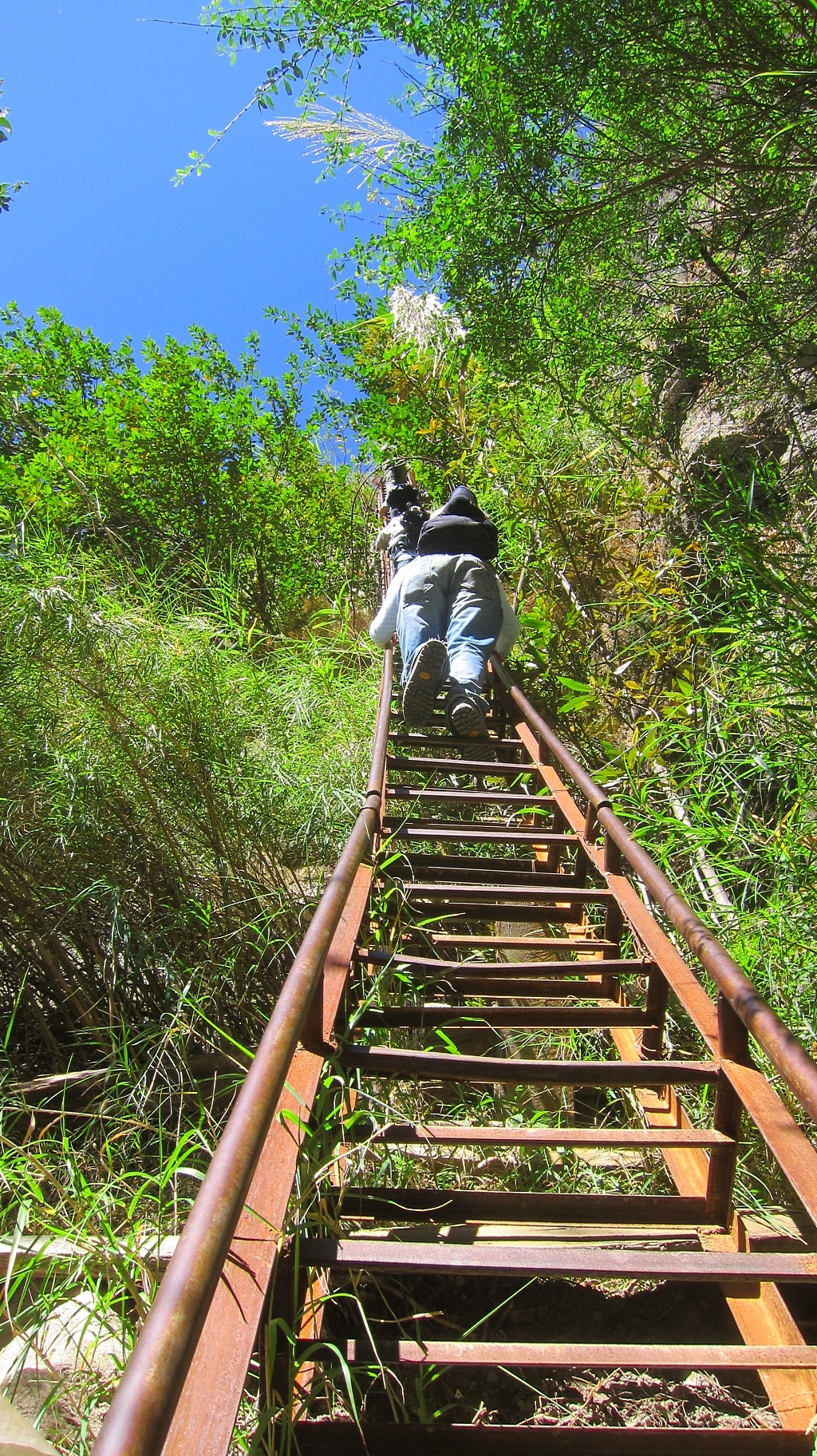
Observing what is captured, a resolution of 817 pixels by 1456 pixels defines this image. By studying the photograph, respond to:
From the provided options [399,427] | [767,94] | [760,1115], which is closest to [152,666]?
[760,1115]

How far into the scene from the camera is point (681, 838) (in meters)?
3.10

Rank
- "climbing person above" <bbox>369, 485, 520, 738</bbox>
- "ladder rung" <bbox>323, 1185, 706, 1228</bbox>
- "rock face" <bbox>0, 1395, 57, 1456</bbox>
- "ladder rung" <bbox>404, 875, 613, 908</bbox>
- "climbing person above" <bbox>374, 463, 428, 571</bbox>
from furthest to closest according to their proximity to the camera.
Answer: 1. "climbing person above" <bbox>374, 463, 428, 571</bbox>
2. "climbing person above" <bbox>369, 485, 520, 738</bbox>
3. "ladder rung" <bbox>404, 875, 613, 908</bbox>
4. "ladder rung" <bbox>323, 1185, 706, 1228</bbox>
5. "rock face" <bbox>0, 1395, 57, 1456</bbox>

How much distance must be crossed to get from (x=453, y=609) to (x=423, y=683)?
2.54ft

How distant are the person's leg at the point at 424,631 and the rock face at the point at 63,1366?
2.31 m

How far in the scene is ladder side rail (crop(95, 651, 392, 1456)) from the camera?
0.52 metres

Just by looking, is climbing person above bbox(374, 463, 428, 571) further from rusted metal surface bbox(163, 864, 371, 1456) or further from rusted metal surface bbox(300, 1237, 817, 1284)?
rusted metal surface bbox(300, 1237, 817, 1284)

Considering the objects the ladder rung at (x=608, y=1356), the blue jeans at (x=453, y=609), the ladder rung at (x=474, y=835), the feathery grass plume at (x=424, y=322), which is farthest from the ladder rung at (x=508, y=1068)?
the feathery grass plume at (x=424, y=322)

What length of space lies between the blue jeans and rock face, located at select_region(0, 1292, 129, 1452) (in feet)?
8.79

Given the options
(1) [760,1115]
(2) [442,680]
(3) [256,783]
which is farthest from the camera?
(2) [442,680]

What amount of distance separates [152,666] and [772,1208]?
2565mm

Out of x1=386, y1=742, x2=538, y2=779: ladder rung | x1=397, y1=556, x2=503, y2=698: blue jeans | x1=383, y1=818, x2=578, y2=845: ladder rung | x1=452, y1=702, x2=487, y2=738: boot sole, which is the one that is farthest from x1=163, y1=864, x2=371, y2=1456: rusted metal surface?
x1=397, y1=556, x2=503, y2=698: blue jeans

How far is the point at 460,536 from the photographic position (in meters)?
4.34

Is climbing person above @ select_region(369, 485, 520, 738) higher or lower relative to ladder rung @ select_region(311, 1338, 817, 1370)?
higher

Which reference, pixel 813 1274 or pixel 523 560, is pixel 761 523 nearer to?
pixel 523 560
